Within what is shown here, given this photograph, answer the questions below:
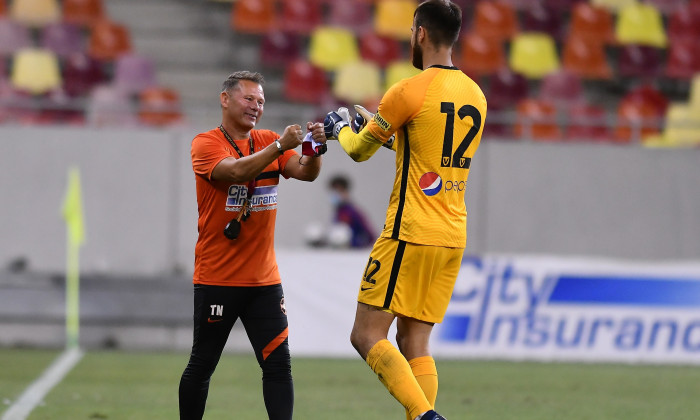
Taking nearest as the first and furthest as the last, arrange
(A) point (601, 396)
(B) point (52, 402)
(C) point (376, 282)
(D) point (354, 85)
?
(C) point (376, 282) → (B) point (52, 402) → (A) point (601, 396) → (D) point (354, 85)

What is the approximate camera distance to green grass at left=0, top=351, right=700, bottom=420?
761 cm

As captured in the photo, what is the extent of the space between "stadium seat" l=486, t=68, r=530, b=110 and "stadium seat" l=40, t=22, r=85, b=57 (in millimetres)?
6620

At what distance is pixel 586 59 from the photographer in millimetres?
17047

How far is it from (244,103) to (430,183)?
3.90ft

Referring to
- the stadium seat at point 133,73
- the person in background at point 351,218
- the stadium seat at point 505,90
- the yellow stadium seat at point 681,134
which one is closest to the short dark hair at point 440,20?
the person in background at point 351,218

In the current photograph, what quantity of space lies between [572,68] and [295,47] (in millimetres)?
4543

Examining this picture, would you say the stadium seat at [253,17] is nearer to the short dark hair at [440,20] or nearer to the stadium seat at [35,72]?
the stadium seat at [35,72]

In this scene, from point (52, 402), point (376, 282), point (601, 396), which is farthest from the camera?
point (601, 396)

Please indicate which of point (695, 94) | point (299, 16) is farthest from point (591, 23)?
point (299, 16)

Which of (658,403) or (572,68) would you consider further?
(572,68)

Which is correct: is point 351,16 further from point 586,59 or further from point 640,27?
point 640,27

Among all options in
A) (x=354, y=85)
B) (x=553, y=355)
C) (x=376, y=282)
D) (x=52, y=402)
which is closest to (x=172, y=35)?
(x=354, y=85)

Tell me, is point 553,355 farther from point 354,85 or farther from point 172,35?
point 172,35

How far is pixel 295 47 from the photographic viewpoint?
55.3 ft
